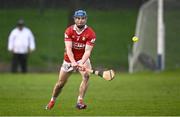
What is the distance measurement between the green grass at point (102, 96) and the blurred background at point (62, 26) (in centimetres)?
893

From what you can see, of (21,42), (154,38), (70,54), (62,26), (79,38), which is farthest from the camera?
(62,26)

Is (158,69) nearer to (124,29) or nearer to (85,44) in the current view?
(124,29)

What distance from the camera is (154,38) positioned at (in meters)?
35.2

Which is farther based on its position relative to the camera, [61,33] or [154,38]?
[61,33]

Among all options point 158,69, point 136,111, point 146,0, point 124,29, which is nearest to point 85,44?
point 136,111

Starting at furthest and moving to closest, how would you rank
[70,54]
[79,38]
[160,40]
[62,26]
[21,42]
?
[62,26]
[21,42]
[160,40]
[79,38]
[70,54]

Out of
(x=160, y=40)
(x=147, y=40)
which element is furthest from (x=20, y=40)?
(x=160, y=40)

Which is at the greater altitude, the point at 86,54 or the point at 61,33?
the point at 86,54

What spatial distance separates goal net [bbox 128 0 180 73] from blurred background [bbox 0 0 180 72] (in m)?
3.54

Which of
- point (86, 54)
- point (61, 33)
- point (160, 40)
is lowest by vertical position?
point (61, 33)

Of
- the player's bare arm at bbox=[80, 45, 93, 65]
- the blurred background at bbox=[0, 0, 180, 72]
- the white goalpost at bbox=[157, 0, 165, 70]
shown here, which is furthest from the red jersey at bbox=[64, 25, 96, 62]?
the blurred background at bbox=[0, 0, 180, 72]

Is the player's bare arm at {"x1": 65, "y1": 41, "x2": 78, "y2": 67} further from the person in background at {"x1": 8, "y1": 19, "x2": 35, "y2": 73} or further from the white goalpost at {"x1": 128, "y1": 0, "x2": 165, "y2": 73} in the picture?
the person in background at {"x1": 8, "y1": 19, "x2": 35, "y2": 73}

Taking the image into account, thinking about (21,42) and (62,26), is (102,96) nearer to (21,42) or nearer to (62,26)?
(21,42)

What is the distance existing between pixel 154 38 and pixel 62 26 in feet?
38.3
